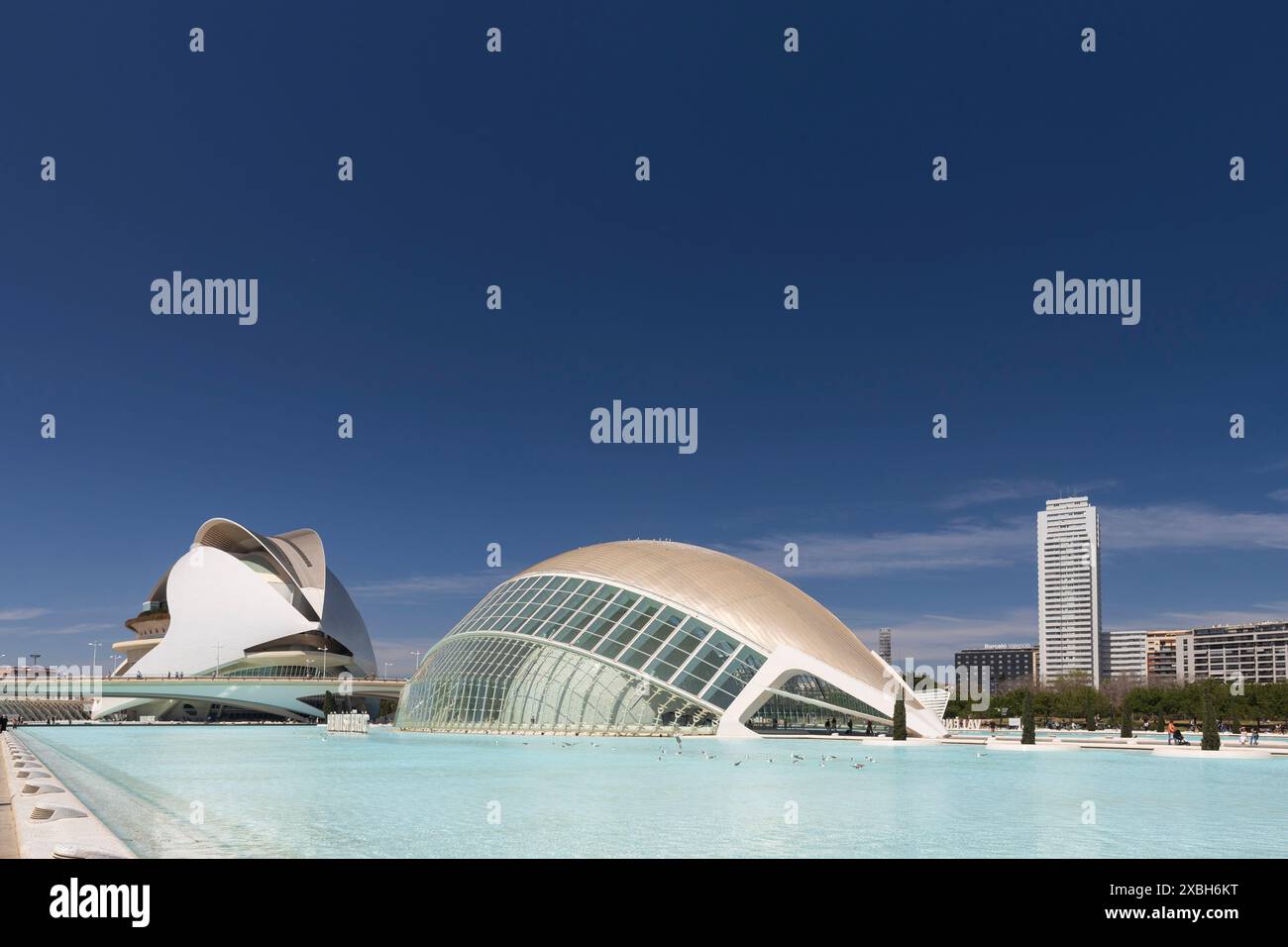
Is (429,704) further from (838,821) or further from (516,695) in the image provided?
(838,821)

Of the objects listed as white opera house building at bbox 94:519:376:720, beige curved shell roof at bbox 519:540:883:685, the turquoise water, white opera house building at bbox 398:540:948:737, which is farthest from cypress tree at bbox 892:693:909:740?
white opera house building at bbox 94:519:376:720

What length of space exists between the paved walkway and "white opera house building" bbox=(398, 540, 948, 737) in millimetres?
24027

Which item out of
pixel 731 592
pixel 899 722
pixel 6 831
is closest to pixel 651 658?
pixel 731 592

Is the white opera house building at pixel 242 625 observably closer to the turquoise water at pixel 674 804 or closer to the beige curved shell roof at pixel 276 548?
the beige curved shell roof at pixel 276 548

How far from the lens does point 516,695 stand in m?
40.1

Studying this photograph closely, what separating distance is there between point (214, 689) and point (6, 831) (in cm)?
8255

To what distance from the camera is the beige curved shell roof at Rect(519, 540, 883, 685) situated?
40.2 metres

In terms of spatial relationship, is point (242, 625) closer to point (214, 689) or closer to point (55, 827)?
point (214, 689)

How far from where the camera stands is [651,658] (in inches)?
1515

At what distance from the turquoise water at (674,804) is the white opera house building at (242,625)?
65.8 metres

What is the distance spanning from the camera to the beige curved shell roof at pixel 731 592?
40219 millimetres

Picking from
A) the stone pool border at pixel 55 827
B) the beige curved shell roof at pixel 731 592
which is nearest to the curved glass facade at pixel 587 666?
the beige curved shell roof at pixel 731 592

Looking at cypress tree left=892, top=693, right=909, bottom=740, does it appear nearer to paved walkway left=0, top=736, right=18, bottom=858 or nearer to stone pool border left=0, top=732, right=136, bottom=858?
stone pool border left=0, top=732, right=136, bottom=858
